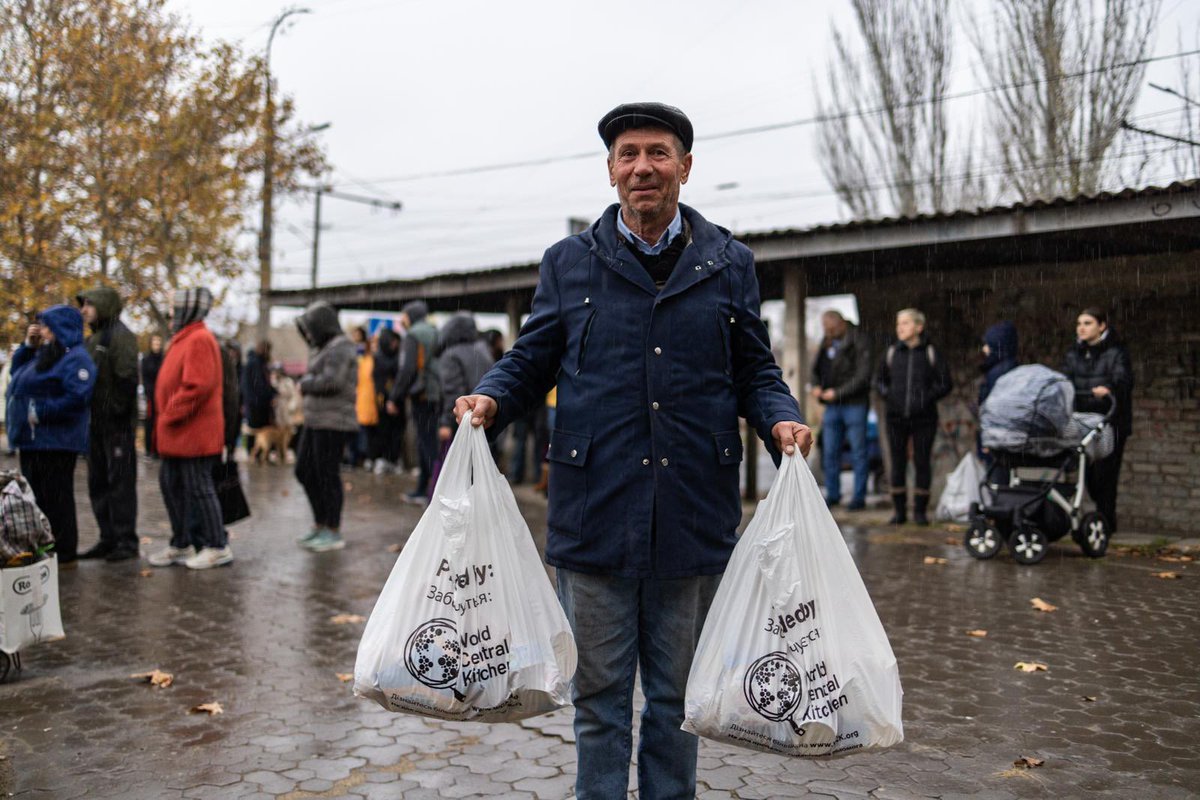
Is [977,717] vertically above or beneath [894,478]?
beneath

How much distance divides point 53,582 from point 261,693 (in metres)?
1.30

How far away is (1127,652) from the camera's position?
5.46 metres

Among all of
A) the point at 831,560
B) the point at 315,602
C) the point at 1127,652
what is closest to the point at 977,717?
the point at 1127,652

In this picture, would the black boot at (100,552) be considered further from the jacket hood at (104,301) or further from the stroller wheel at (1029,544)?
the stroller wheel at (1029,544)

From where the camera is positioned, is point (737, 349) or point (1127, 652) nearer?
point (737, 349)

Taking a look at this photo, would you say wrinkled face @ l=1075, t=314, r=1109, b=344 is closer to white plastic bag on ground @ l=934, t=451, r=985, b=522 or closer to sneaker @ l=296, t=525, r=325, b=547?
white plastic bag on ground @ l=934, t=451, r=985, b=522

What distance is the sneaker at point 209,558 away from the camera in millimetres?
8023

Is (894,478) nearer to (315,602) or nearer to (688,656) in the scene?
(315,602)

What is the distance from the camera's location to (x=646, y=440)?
2.88 meters

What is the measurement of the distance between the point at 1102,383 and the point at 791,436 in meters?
6.60

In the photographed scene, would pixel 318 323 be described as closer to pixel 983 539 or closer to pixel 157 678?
pixel 157 678

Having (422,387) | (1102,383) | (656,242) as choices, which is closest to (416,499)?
(422,387)

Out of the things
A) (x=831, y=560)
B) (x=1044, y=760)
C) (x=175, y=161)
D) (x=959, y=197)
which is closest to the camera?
(x=831, y=560)

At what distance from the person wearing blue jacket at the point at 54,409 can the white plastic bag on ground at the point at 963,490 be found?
7.18m
